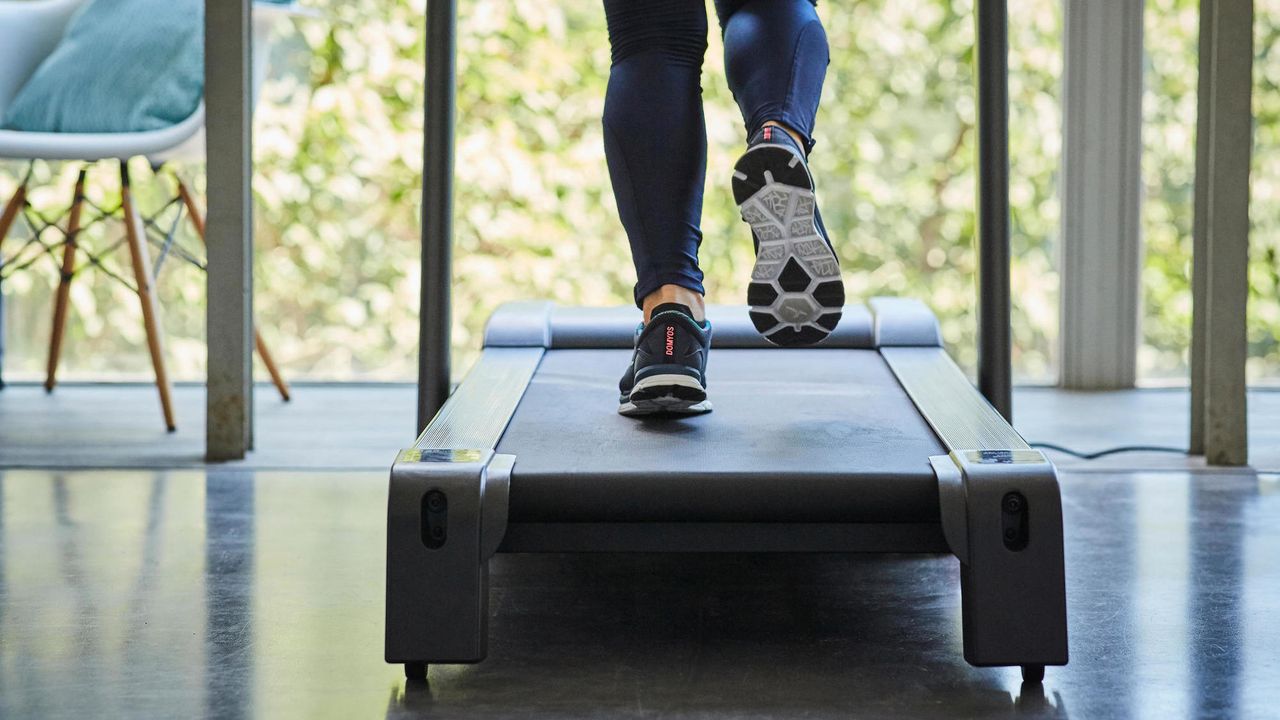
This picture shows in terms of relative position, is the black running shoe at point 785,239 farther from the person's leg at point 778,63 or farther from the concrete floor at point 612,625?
the concrete floor at point 612,625

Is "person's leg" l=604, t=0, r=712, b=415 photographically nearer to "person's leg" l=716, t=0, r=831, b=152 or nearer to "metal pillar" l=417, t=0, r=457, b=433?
"person's leg" l=716, t=0, r=831, b=152

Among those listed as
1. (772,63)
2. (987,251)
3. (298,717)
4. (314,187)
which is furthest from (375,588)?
(314,187)

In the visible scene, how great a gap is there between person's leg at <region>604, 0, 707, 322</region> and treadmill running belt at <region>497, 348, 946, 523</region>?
0.16 m

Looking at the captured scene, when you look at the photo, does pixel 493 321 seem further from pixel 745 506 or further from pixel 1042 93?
pixel 1042 93

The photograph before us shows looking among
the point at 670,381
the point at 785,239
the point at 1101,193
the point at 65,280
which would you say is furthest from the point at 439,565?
the point at 1101,193

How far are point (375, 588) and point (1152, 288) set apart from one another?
102 inches

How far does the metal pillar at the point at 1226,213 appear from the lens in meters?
2.16

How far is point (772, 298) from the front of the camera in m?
1.29

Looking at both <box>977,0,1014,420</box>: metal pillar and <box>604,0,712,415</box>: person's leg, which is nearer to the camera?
<box>604,0,712,415</box>: person's leg

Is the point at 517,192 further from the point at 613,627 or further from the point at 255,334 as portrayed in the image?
the point at 613,627

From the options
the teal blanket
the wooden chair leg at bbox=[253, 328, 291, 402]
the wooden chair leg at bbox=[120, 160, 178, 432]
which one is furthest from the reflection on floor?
the wooden chair leg at bbox=[253, 328, 291, 402]

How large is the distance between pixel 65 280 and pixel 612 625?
6.35 ft

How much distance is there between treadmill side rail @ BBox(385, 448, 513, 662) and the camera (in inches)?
42.9

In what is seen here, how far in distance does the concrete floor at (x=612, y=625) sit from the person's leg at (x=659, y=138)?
0.35 metres
